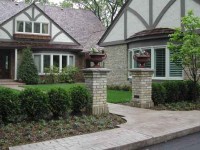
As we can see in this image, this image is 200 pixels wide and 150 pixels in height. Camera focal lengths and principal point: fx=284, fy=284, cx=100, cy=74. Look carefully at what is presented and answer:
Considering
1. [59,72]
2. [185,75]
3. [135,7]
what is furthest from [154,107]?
[59,72]

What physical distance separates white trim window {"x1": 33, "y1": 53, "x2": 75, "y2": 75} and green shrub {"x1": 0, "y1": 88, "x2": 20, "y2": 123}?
53.8 feet

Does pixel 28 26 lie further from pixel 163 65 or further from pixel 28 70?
pixel 163 65

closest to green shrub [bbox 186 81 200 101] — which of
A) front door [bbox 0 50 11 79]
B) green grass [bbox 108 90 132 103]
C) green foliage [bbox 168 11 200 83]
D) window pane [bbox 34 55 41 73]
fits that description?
green foliage [bbox 168 11 200 83]

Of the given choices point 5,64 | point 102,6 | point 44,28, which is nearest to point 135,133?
point 44,28

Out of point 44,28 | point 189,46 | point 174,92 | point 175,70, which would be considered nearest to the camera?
point 189,46

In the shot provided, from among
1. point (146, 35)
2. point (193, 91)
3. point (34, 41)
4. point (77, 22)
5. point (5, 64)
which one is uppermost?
point (77, 22)

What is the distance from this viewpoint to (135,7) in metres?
17.5

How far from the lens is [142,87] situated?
35.4 ft

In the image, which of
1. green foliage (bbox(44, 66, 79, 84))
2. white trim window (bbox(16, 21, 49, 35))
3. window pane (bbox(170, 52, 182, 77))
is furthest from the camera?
white trim window (bbox(16, 21, 49, 35))

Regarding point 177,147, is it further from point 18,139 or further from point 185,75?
point 185,75

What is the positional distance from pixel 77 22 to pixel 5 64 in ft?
33.4

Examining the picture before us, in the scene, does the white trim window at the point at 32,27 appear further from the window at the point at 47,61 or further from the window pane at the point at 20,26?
the window at the point at 47,61

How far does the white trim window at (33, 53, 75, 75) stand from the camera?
24062 millimetres

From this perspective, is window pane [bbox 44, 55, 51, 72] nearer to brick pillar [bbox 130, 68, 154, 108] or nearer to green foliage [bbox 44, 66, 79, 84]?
green foliage [bbox 44, 66, 79, 84]
